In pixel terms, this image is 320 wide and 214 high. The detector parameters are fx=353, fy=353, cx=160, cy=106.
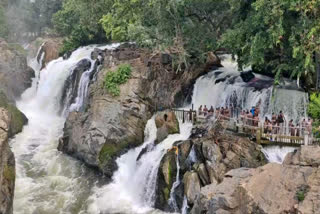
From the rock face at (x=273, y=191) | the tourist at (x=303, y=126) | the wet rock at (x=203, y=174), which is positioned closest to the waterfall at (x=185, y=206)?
the wet rock at (x=203, y=174)

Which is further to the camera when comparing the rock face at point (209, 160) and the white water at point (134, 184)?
the white water at point (134, 184)

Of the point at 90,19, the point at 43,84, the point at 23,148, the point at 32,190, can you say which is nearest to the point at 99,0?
the point at 90,19

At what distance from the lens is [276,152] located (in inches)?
635

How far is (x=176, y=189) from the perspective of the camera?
16484mm

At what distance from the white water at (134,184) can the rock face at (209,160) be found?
29.5 inches

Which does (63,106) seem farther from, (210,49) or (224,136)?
(224,136)

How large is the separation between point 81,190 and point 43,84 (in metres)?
15.9

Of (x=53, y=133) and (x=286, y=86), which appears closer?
(x=286, y=86)

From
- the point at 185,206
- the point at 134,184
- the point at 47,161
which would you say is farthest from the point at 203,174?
the point at 47,161

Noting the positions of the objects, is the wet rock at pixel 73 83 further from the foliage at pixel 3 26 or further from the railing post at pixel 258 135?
the foliage at pixel 3 26

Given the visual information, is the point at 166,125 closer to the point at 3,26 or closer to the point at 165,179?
the point at 165,179

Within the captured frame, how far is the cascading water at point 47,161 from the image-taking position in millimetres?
17891

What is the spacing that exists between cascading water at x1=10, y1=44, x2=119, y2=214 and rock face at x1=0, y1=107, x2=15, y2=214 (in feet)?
7.12

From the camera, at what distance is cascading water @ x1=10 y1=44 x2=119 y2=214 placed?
58.7 ft
